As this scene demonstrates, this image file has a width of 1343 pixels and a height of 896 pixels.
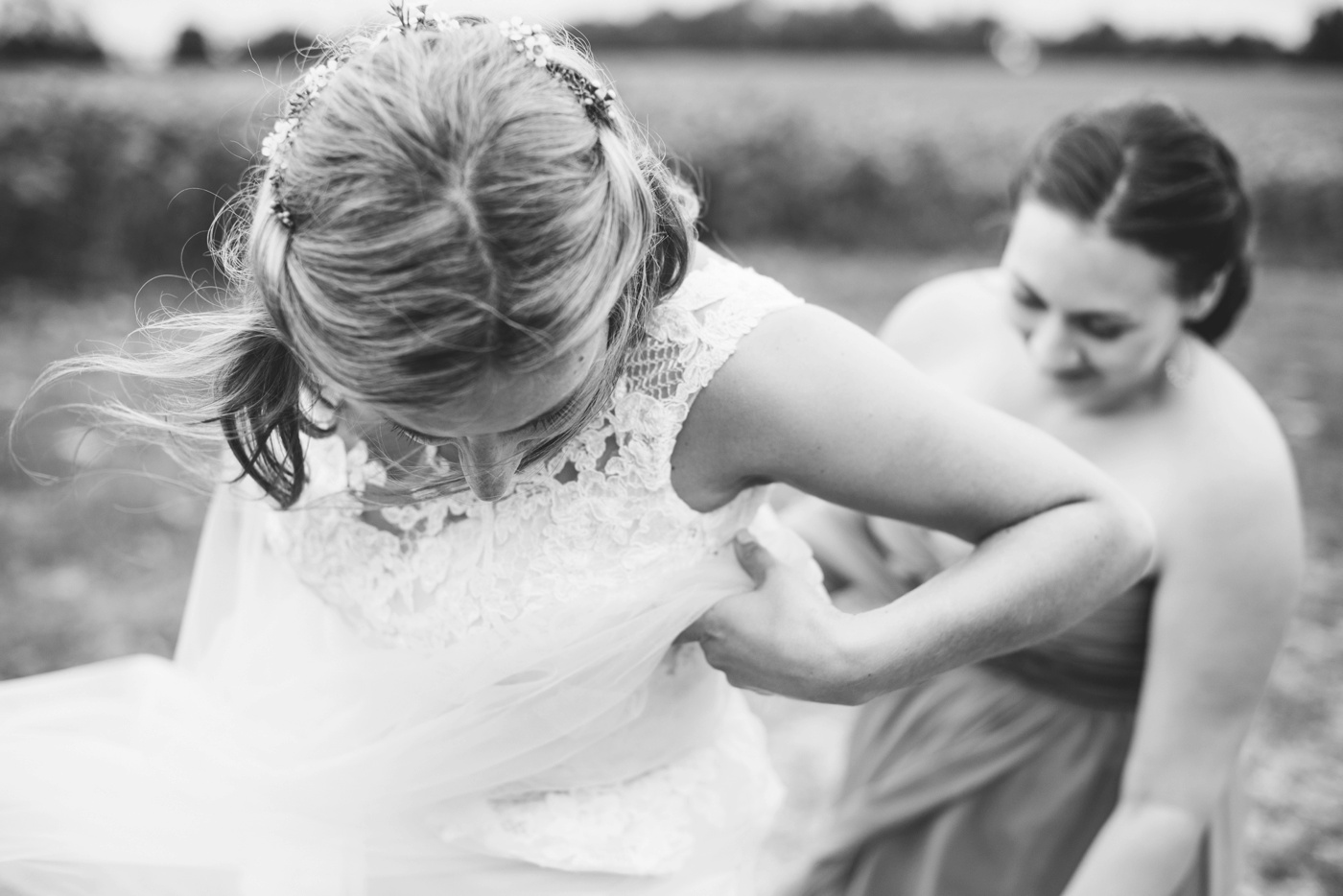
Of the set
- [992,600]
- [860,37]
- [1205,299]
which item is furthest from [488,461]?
[860,37]

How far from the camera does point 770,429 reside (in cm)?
135

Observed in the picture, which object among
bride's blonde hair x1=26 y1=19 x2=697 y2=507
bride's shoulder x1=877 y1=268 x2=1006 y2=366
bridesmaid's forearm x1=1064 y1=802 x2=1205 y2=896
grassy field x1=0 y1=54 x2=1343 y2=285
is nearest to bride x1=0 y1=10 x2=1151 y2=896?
bride's blonde hair x1=26 y1=19 x2=697 y2=507

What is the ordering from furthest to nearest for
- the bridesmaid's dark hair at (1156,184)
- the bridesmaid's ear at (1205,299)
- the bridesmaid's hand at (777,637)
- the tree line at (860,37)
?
1. the tree line at (860,37)
2. the bridesmaid's ear at (1205,299)
3. the bridesmaid's dark hair at (1156,184)
4. the bridesmaid's hand at (777,637)

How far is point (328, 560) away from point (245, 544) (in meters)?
0.40

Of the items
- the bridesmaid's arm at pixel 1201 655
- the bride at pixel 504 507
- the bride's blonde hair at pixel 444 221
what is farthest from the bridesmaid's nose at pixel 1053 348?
the bride's blonde hair at pixel 444 221

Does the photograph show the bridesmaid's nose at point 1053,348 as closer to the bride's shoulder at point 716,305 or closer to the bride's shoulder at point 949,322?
the bride's shoulder at point 949,322

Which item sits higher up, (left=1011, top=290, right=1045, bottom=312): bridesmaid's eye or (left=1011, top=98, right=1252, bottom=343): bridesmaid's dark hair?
(left=1011, top=98, right=1252, bottom=343): bridesmaid's dark hair

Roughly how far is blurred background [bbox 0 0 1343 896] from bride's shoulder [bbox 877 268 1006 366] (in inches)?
23.4

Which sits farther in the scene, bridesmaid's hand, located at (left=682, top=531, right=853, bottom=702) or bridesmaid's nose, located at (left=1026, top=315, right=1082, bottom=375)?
bridesmaid's nose, located at (left=1026, top=315, right=1082, bottom=375)

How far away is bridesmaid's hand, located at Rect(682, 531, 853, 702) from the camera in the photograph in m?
1.35

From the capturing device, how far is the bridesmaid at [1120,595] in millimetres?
1946

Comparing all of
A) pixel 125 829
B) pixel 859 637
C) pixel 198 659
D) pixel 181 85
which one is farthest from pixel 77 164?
pixel 859 637

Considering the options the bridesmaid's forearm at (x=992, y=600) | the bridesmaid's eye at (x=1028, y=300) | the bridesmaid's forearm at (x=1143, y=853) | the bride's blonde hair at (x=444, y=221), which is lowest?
A: the bridesmaid's forearm at (x=1143, y=853)

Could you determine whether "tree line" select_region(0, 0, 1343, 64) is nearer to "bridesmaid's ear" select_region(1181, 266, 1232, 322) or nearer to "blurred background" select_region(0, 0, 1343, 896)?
"blurred background" select_region(0, 0, 1343, 896)
